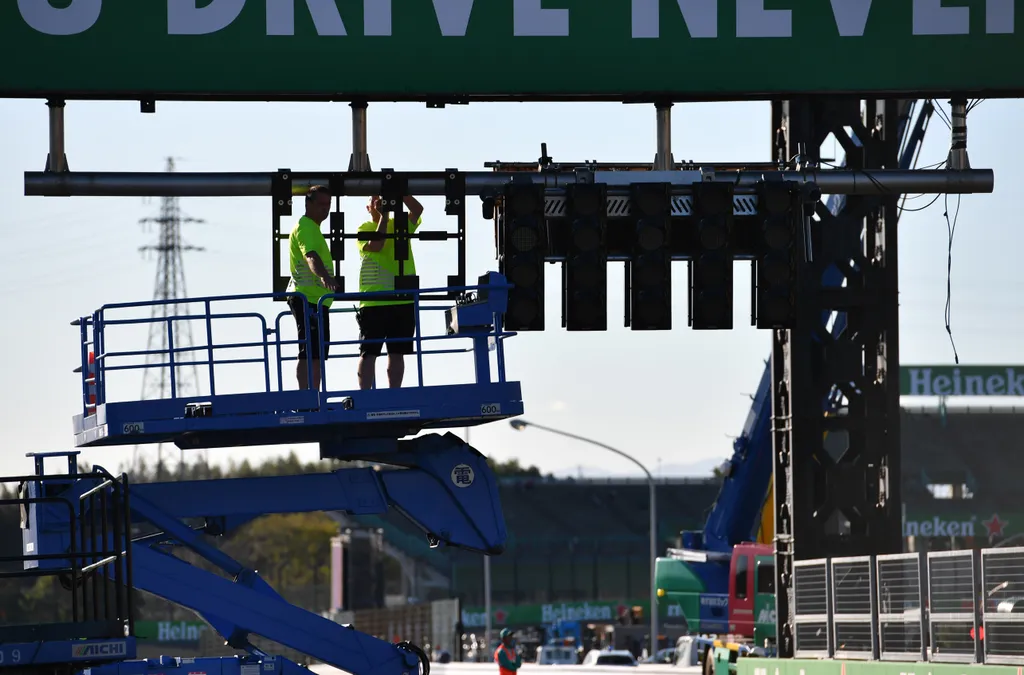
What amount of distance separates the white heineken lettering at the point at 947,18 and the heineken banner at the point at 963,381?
3519 inches

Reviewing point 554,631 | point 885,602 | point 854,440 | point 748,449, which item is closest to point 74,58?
point 885,602

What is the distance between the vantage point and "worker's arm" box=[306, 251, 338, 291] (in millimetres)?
16859

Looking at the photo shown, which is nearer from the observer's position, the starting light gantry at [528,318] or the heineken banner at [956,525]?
the starting light gantry at [528,318]

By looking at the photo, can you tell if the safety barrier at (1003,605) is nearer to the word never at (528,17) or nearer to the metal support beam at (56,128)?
the word never at (528,17)

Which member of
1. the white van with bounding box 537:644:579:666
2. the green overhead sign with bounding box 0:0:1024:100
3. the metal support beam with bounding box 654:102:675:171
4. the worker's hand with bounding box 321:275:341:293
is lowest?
the white van with bounding box 537:644:579:666

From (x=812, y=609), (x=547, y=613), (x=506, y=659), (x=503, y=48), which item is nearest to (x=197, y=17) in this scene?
(x=503, y=48)

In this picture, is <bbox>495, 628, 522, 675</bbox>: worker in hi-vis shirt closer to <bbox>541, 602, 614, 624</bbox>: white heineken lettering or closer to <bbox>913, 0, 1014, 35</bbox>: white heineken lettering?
<bbox>913, 0, 1014, 35</bbox>: white heineken lettering

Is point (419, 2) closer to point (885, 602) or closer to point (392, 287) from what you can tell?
point (392, 287)

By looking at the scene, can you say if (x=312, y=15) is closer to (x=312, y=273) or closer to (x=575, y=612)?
(x=312, y=273)

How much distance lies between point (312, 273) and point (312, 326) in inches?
28.6

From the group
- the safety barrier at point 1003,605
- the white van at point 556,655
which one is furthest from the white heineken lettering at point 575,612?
the safety barrier at point 1003,605

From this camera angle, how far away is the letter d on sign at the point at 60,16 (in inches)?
735

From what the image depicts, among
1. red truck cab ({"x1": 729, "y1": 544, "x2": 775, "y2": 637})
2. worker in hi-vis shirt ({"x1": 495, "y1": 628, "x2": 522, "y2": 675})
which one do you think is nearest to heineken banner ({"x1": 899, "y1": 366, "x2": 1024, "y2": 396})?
red truck cab ({"x1": 729, "y1": 544, "x2": 775, "y2": 637})

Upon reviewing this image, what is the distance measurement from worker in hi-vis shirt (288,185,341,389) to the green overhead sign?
1.85 m
